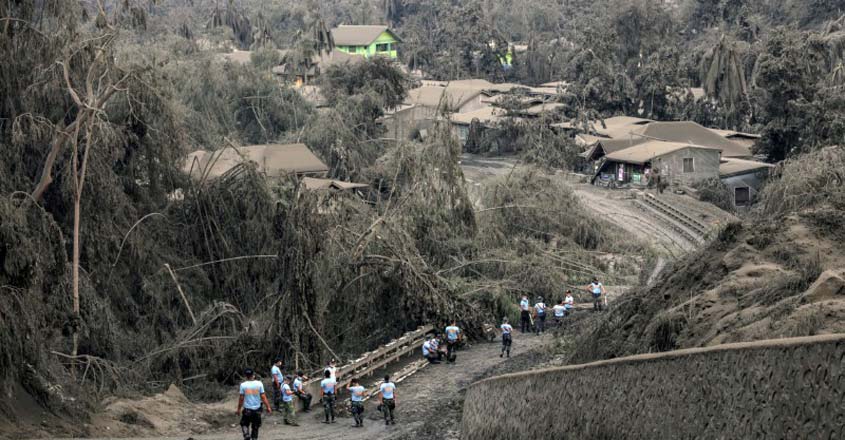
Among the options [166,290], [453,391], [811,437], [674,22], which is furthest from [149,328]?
[674,22]

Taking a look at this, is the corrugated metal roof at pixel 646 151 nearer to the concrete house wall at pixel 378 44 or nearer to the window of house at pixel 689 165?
the window of house at pixel 689 165

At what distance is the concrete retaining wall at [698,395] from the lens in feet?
26.5

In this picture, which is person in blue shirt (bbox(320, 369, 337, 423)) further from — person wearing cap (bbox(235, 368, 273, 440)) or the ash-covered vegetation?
person wearing cap (bbox(235, 368, 273, 440))

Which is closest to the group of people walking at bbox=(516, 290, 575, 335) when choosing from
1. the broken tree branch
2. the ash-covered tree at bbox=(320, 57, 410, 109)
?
the broken tree branch

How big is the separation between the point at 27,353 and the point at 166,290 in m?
9.04

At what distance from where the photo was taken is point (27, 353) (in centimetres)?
1780

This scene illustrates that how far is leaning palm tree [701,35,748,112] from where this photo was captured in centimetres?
6694

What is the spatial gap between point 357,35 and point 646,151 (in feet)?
177

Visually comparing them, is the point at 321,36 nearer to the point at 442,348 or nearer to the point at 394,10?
the point at 394,10

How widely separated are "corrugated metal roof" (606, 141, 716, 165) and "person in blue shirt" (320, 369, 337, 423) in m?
34.9

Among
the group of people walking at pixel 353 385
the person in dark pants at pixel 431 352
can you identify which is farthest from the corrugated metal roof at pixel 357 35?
the person in dark pants at pixel 431 352

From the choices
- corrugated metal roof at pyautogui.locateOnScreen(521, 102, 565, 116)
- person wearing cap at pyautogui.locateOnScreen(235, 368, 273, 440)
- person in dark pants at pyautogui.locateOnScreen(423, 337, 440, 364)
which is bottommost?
person in dark pants at pyautogui.locateOnScreen(423, 337, 440, 364)

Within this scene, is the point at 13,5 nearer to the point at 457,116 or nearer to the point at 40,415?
the point at 40,415

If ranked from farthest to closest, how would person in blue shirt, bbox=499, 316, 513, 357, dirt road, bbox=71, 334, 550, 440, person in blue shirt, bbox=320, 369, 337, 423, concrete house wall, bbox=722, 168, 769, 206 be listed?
concrete house wall, bbox=722, 168, 769, 206 < person in blue shirt, bbox=499, 316, 513, 357 < person in blue shirt, bbox=320, 369, 337, 423 < dirt road, bbox=71, 334, 550, 440
